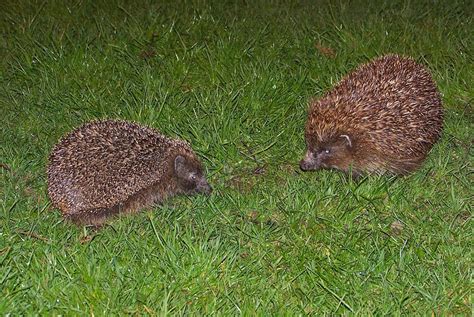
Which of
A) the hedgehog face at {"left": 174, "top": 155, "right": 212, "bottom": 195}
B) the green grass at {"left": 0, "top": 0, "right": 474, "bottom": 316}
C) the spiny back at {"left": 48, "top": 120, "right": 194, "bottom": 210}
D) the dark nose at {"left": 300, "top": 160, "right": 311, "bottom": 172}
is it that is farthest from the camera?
the dark nose at {"left": 300, "top": 160, "right": 311, "bottom": 172}

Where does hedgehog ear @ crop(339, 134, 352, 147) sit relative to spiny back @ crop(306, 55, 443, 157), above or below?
below

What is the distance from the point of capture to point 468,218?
5.76 m

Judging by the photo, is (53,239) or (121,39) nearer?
(53,239)

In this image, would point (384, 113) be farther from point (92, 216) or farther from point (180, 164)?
point (92, 216)

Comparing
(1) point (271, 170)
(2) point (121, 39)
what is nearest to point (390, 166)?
(1) point (271, 170)

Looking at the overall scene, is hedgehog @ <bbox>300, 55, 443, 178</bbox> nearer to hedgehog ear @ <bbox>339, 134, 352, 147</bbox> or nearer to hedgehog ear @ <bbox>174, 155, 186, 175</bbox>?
hedgehog ear @ <bbox>339, 134, 352, 147</bbox>

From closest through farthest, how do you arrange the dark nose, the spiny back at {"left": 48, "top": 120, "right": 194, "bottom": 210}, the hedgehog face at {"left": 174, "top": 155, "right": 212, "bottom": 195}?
the spiny back at {"left": 48, "top": 120, "right": 194, "bottom": 210}
the hedgehog face at {"left": 174, "top": 155, "right": 212, "bottom": 195}
the dark nose

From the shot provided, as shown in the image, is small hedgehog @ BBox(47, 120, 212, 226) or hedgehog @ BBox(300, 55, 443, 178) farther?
hedgehog @ BBox(300, 55, 443, 178)

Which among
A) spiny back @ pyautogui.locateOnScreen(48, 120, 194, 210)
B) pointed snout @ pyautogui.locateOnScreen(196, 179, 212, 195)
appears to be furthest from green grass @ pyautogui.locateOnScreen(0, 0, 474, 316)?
spiny back @ pyautogui.locateOnScreen(48, 120, 194, 210)

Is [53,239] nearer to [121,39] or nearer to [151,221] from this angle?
[151,221]

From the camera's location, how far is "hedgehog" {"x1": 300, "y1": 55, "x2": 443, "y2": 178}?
21.5 ft

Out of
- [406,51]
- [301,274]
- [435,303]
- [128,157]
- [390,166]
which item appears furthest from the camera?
[406,51]

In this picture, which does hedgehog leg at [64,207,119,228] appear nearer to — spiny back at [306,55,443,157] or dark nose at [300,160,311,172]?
dark nose at [300,160,311,172]

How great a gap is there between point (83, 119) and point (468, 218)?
3423 mm
